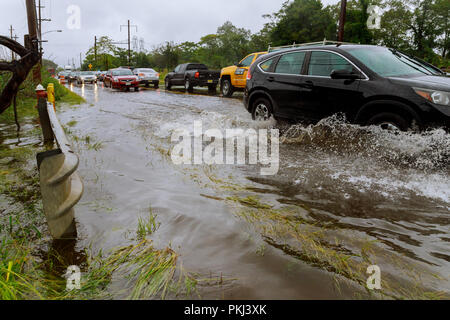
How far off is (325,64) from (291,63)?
2.95ft

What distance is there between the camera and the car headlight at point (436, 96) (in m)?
4.38

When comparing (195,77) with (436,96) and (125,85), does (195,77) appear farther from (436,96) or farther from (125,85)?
(436,96)

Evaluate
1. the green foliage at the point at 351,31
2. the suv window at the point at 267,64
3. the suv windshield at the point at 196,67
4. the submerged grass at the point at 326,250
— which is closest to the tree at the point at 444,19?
the green foliage at the point at 351,31

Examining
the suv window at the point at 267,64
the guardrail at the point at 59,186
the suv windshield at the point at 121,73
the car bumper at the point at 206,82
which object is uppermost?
the suv windshield at the point at 121,73

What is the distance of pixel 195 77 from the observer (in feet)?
64.7

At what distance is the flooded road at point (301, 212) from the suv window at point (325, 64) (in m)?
0.94

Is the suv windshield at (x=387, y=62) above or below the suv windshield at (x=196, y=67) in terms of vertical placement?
below

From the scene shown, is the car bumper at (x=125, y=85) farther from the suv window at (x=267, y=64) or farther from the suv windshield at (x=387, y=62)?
the suv windshield at (x=387, y=62)

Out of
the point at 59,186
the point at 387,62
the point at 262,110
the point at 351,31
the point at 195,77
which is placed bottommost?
the point at 59,186

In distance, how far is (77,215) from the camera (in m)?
3.35

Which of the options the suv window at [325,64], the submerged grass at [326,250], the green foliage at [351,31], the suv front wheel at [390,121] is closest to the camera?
the submerged grass at [326,250]

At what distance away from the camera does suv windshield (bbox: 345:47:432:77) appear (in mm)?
5305

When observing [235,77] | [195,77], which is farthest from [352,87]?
[195,77]
